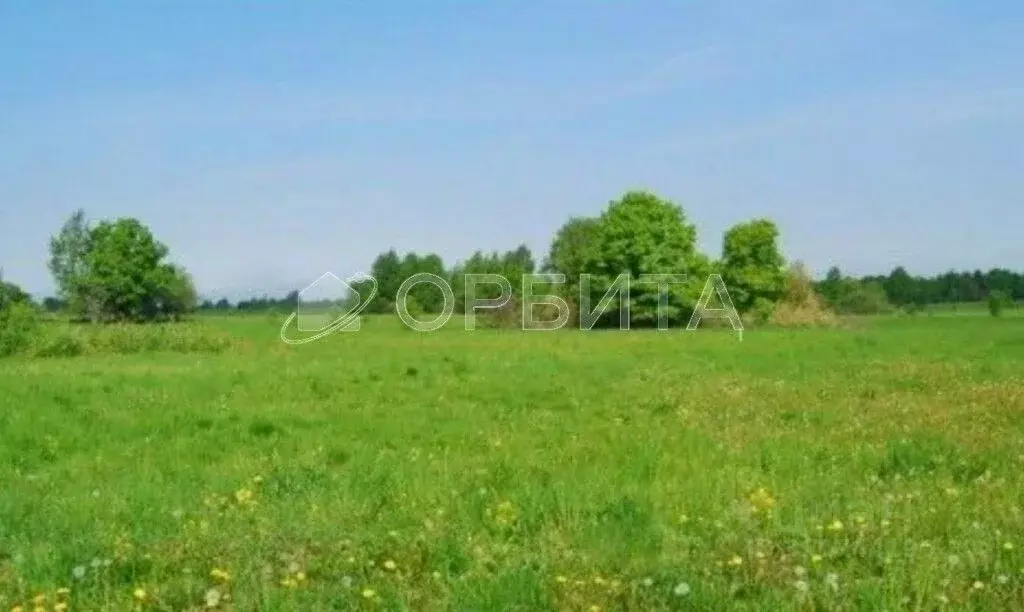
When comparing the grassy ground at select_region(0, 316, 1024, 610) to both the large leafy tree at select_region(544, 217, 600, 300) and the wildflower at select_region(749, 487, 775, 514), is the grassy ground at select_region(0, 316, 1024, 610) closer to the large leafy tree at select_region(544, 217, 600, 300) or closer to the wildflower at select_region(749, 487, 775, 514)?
the wildflower at select_region(749, 487, 775, 514)

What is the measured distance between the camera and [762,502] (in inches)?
303

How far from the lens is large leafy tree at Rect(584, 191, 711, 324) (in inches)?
2968

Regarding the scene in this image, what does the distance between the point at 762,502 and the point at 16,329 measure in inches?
1474

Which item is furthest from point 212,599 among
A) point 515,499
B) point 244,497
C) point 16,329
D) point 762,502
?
point 16,329

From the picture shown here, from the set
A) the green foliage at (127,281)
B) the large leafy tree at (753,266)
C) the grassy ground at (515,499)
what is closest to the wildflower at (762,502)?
the grassy ground at (515,499)

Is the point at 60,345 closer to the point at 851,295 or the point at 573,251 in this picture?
the point at 573,251

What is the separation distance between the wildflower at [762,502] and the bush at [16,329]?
122 ft

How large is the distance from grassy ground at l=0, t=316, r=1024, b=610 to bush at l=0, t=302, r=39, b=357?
21563 millimetres

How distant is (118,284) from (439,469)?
78.7m

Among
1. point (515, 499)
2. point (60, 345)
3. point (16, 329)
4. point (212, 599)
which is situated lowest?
point (212, 599)

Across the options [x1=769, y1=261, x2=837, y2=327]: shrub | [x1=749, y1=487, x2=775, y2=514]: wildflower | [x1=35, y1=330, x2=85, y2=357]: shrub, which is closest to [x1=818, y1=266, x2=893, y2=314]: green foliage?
[x1=769, y1=261, x2=837, y2=327]: shrub

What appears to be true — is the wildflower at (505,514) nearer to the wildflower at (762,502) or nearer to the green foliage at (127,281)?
the wildflower at (762,502)

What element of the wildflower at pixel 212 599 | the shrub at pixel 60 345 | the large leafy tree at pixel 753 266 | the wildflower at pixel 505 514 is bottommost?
the wildflower at pixel 212 599

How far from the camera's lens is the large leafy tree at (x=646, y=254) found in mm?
75375
